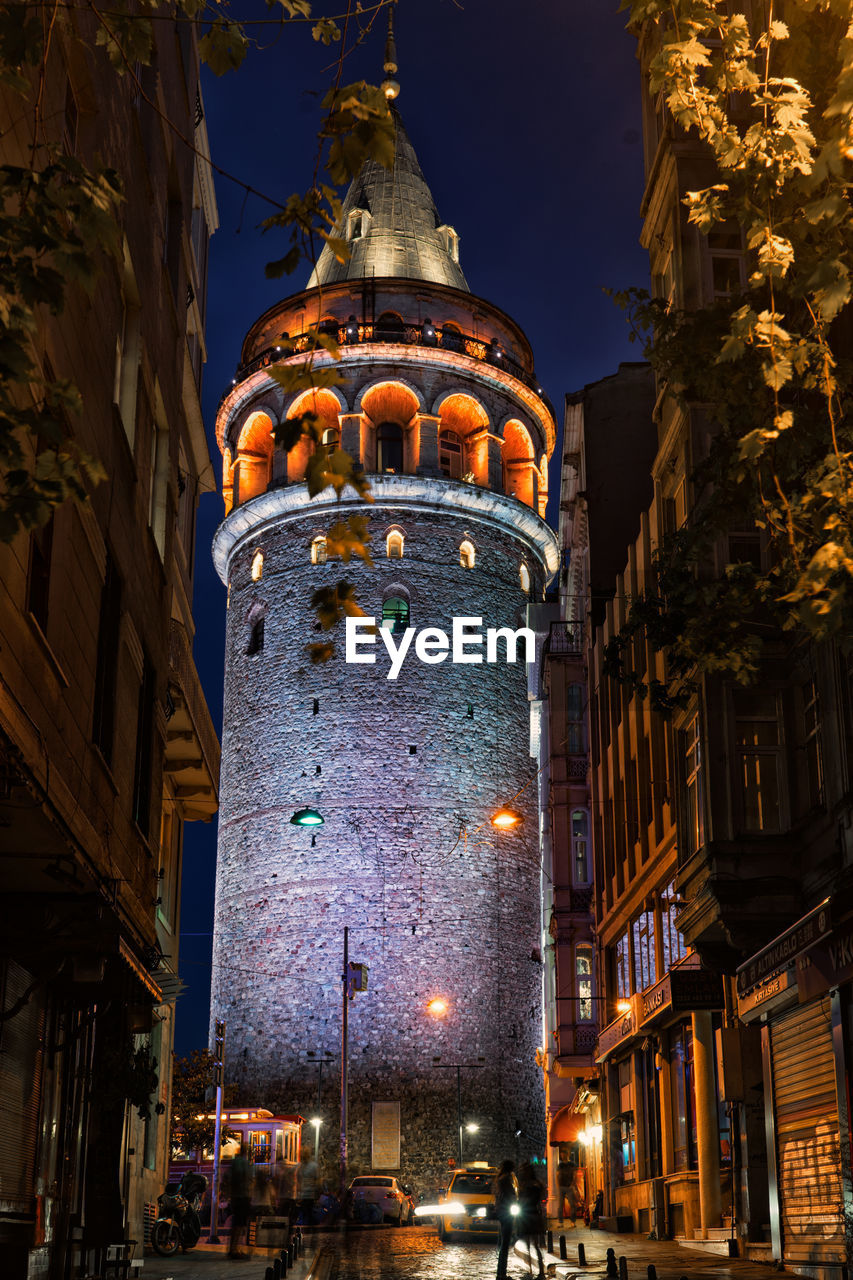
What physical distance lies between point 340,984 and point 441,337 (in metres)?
21.0

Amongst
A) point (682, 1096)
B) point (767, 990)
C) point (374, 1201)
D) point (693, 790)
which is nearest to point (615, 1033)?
point (682, 1096)

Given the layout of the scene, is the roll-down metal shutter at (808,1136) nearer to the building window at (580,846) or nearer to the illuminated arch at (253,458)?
the building window at (580,846)

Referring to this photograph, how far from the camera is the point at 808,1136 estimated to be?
13414 mm

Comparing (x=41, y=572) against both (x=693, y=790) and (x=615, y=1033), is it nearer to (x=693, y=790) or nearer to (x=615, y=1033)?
(x=693, y=790)

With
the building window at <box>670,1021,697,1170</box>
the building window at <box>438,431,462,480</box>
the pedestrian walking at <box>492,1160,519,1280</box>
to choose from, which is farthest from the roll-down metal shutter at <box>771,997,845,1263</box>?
the building window at <box>438,431,462,480</box>

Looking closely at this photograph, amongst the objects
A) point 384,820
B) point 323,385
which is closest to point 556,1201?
point 384,820

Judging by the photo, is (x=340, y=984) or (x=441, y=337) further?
(x=441, y=337)

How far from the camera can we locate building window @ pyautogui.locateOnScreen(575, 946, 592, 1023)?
112ft

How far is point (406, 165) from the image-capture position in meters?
54.1

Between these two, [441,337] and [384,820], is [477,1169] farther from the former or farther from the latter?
[441,337]

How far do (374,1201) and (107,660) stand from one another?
24417 millimetres

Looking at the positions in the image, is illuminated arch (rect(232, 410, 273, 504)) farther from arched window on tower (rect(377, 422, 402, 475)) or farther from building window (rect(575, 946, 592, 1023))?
building window (rect(575, 946, 592, 1023))

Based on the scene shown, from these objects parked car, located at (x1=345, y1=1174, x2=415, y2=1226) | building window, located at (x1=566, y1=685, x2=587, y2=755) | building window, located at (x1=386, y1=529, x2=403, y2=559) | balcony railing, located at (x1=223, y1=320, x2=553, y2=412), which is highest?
balcony railing, located at (x1=223, y1=320, x2=553, y2=412)

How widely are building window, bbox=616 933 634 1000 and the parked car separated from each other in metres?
9.41
